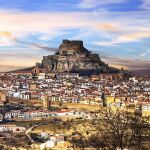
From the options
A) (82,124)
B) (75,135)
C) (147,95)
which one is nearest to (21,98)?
(147,95)

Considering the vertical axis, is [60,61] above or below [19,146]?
above

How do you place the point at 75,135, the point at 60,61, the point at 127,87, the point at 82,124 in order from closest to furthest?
the point at 75,135 < the point at 82,124 < the point at 127,87 < the point at 60,61

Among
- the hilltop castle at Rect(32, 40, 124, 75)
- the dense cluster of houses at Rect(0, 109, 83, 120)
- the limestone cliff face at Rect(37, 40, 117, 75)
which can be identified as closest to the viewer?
the dense cluster of houses at Rect(0, 109, 83, 120)

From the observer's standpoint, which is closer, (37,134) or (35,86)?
(37,134)

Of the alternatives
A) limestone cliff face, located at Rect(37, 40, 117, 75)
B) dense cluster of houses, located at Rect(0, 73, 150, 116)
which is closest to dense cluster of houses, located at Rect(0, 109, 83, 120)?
dense cluster of houses, located at Rect(0, 73, 150, 116)

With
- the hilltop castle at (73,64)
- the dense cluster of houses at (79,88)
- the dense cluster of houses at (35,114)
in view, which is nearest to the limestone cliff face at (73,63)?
the hilltop castle at (73,64)

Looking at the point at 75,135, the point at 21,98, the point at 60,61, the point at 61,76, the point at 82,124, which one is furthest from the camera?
the point at 60,61

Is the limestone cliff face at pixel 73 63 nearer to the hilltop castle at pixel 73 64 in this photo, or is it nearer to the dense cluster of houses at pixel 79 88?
the hilltop castle at pixel 73 64

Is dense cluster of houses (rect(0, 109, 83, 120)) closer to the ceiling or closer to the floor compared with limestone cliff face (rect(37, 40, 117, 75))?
closer to the floor

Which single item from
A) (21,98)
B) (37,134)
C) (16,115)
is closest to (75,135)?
(37,134)

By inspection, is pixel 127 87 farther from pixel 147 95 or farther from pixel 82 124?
pixel 82 124

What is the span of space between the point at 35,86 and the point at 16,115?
21915mm

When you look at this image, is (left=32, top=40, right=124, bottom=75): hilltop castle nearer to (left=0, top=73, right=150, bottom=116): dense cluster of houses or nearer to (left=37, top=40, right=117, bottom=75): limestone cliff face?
(left=37, top=40, right=117, bottom=75): limestone cliff face

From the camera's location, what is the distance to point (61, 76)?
83625 mm
